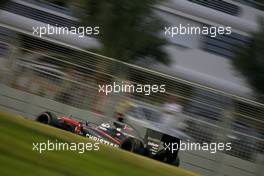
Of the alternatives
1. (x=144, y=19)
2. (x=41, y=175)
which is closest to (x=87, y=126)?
(x=41, y=175)

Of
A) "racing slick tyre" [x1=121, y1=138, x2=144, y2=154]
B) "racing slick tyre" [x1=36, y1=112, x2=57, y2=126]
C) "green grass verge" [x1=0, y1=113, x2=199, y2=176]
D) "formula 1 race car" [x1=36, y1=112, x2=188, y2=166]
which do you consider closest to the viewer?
"green grass verge" [x1=0, y1=113, x2=199, y2=176]

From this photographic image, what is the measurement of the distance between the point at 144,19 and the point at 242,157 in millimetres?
9294

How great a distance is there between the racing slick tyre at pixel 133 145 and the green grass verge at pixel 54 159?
266 cm

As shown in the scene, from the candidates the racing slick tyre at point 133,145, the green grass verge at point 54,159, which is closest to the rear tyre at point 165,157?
the racing slick tyre at point 133,145

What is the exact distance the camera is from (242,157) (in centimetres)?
946

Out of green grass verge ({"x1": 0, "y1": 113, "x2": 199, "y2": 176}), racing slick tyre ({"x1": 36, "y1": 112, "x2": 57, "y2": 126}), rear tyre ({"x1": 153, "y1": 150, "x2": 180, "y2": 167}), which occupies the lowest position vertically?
rear tyre ({"x1": 153, "y1": 150, "x2": 180, "y2": 167})

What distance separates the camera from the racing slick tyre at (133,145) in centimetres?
891

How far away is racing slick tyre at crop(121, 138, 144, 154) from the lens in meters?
8.91

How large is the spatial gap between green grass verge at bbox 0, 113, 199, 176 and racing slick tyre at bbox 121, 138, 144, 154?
266cm

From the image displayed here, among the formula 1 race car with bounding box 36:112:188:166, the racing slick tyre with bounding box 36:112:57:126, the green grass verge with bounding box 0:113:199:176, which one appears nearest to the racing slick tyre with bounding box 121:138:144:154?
the formula 1 race car with bounding box 36:112:188:166

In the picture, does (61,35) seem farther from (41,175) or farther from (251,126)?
(41,175)

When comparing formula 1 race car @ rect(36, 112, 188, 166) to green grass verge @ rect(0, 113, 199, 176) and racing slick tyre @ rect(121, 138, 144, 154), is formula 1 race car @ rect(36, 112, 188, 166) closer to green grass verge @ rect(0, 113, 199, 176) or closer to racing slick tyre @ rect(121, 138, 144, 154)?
racing slick tyre @ rect(121, 138, 144, 154)

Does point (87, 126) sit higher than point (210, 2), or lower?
lower

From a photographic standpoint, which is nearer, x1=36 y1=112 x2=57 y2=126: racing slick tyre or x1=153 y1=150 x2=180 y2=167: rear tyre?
x1=153 y1=150 x2=180 y2=167: rear tyre
